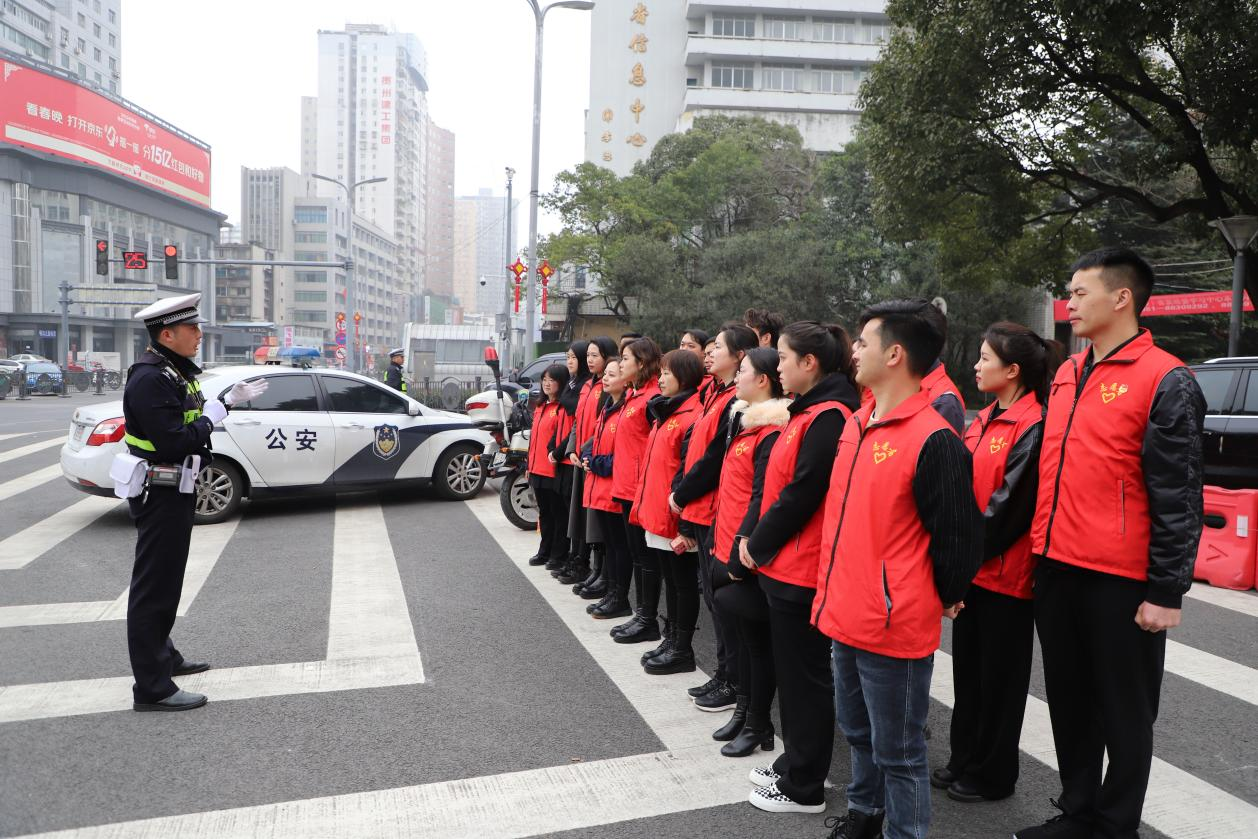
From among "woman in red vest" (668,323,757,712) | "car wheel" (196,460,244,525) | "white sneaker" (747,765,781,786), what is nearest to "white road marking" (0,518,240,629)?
"car wheel" (196,460,244,525)

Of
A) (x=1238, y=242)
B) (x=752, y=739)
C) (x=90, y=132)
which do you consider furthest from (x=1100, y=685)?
(x=90, y=132)

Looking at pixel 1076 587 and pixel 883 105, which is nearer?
pixel 1076 587

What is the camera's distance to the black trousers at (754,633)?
3.72 metres

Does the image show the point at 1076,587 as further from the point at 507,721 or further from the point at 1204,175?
the point at 1204,175

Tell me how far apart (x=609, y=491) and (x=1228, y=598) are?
4.87m

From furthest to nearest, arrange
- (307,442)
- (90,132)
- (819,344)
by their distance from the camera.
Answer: (90,132) → (307,442) → (819,344)

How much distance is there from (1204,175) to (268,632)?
14413 mm

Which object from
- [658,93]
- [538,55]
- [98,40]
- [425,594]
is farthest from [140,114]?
[425,594]

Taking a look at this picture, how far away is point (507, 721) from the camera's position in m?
4.25

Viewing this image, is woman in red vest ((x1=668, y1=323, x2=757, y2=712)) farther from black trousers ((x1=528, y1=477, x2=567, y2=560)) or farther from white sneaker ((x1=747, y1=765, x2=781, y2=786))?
black trousers ((x1=528, y1=477, x2=567, y2=560))

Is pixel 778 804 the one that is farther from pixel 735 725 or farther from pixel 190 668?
pixel 190 668

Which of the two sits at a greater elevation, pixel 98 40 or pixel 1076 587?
pixel 98 40

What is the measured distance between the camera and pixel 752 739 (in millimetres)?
3945

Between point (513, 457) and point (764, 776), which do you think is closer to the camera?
point (764, 776)
